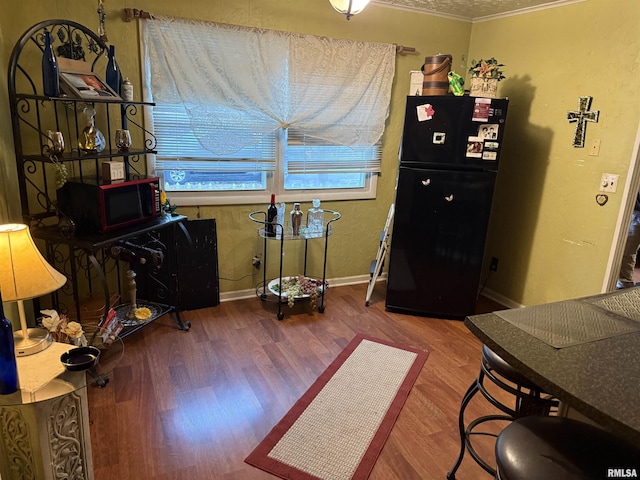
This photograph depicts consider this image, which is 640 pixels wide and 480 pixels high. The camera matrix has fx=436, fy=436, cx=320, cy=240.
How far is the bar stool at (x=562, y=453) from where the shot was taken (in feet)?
3.32

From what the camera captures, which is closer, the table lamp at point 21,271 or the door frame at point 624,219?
the table lamp at point 21,271

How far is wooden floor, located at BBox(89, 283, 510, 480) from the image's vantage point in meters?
1.91

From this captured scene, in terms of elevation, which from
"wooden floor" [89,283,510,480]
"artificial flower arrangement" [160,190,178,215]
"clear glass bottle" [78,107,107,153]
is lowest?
"wooden floor" [89,283,510,480]

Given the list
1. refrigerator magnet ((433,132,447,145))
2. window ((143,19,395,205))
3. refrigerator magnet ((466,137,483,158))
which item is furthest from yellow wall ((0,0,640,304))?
refrigerator magnet ((433,132,447,145))

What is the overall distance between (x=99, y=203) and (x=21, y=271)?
0.96 meters

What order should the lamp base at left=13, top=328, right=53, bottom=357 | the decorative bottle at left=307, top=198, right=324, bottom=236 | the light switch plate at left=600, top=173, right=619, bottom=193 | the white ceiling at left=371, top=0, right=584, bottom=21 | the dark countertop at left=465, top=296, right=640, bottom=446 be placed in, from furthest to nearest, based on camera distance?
the decorative bottle at left=307, top=198, right=324, bottom=236
the white ceiling at left=371, top=0, right=584, bottom=21
the light switch plate at left=600, top=173, right=619, bottom=193
the lamp base at left=13, top=328, right=53, bottom=357
the dark countertop at left=465, top=296, right=640, bottom=446

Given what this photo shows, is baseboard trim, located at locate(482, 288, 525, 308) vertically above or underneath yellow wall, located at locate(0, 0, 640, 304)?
underneath

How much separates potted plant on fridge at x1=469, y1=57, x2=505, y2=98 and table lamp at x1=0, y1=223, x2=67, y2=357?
109 inches

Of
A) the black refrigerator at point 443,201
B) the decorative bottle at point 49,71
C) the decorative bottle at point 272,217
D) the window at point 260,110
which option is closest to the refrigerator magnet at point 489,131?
the black refrigerator at point 443,201

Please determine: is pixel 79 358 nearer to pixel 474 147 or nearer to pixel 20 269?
pixel 20 269

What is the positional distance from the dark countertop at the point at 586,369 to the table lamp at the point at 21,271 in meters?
1.42

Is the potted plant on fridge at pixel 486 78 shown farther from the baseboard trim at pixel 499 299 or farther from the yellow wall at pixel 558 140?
the baseboard trim at pixel 499 299

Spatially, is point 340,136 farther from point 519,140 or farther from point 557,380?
point 557,380

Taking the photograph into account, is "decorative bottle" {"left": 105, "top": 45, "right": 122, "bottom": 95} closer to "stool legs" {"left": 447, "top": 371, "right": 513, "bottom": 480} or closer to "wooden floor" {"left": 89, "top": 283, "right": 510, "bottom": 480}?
"wooden floor" {"left": 89, "top": 283, "right": 510, "bottom": 480}
